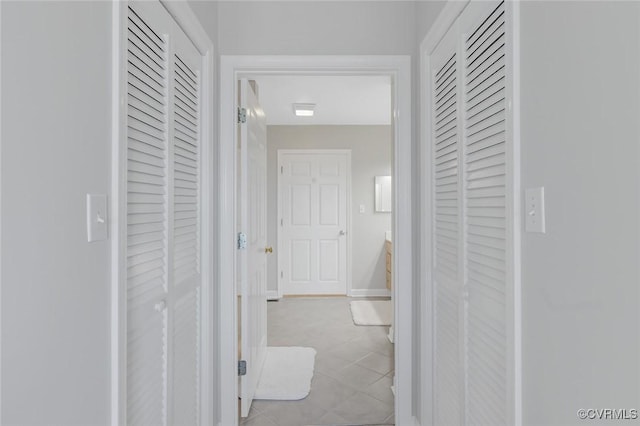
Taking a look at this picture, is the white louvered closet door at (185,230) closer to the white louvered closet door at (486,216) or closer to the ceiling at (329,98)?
the white louvered closet door at (486,216)

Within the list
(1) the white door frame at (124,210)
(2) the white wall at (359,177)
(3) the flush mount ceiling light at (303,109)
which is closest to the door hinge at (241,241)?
(1) the white door frame at (124,210)

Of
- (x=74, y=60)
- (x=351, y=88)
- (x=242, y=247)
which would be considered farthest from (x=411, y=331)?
(x=351, y=88)

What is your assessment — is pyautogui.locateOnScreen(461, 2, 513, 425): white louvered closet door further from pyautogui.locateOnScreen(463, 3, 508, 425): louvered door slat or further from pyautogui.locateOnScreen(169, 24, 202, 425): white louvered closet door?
pyautogui.locateOnScreen(169, 24, 202, 425): white louvered closet door

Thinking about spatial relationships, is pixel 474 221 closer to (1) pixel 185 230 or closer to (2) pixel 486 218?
(2) pixel 486 218

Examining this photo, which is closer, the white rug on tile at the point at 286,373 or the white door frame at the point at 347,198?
the white rug on tile at the point at 286,373

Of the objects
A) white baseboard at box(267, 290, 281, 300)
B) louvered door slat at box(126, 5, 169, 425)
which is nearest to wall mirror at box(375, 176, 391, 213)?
white baseboard at box(267, 290, 281, 300)

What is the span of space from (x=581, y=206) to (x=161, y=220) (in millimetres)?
1259

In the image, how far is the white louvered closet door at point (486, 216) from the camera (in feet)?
3.74

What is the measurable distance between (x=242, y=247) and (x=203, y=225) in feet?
1.07

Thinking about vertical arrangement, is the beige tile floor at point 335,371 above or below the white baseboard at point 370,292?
below

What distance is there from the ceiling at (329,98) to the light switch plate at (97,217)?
227cm

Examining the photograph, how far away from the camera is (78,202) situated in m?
0.86

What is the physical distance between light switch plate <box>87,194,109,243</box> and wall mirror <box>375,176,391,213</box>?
4.71 m

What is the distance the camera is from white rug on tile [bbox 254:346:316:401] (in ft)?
8.34
